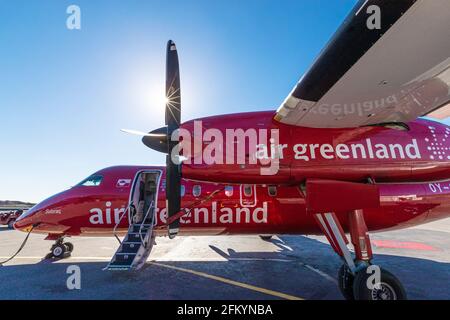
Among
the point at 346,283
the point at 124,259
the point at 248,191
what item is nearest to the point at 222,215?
the point at 248,191

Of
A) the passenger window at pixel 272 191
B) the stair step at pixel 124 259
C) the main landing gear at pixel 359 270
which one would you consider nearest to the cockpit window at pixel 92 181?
the stair step at pixel 124 259

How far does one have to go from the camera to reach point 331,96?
414 cm

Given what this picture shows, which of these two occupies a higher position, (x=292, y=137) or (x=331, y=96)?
(x=331, y=96)

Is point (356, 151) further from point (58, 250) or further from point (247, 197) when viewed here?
point (58, 250)

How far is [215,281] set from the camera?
261 inches

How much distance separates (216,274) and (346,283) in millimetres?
3251

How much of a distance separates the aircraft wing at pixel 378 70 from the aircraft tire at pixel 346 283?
297 centimetres

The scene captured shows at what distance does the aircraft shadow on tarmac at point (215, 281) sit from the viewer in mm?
5754

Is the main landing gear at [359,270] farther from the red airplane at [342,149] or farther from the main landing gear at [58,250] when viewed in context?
the main landing gear at [58,250]

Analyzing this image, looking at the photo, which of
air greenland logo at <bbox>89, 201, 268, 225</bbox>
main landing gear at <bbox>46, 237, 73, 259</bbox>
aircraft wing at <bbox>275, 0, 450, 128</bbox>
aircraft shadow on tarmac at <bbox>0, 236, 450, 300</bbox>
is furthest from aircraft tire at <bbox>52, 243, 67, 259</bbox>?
aircraft wing at <bbox>275, 0, 450, 128</bbox>

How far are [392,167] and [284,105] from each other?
8.18ft

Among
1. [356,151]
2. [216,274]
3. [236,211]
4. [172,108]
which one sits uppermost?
[172,108]
